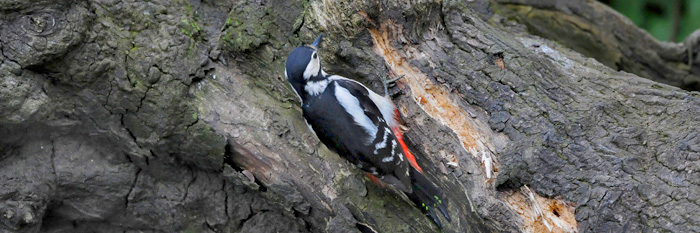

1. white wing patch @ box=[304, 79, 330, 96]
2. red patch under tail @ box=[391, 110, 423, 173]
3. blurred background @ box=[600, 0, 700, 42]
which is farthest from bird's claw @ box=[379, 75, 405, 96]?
blurred background @ box=[600, 0, 700, 42]

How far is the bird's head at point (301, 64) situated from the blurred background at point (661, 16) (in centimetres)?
320

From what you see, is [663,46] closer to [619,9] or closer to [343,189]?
[619,9]

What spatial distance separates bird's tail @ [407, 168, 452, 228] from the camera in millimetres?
2859

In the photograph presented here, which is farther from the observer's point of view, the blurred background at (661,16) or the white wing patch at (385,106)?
the blurred background at (661,16)

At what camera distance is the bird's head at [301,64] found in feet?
9.61

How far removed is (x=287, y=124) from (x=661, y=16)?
143 inches

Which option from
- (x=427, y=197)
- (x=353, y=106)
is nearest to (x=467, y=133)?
(x=427, y=197)

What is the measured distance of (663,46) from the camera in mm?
4164

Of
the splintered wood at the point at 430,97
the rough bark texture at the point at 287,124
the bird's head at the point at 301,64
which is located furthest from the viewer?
the bird's head at the point at 301,64

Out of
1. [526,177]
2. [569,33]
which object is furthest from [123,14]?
[569,33]

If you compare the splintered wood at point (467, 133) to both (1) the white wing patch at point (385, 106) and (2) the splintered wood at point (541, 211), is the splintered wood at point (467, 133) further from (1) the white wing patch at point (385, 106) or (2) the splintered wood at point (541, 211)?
(1) the white wing patch at point (385, 106)

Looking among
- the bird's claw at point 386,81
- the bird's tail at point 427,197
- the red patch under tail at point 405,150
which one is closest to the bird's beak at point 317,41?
the bird's claw at point 386,81

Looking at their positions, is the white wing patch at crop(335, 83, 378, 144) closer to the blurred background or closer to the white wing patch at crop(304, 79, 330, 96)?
the white wing patch at crop(304, 79, 330, 96)

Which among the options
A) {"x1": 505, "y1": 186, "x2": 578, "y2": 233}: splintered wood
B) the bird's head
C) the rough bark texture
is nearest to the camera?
{"x1": 505, "y1": 186, "x2": 578, "y2": 233}: splintered wood
